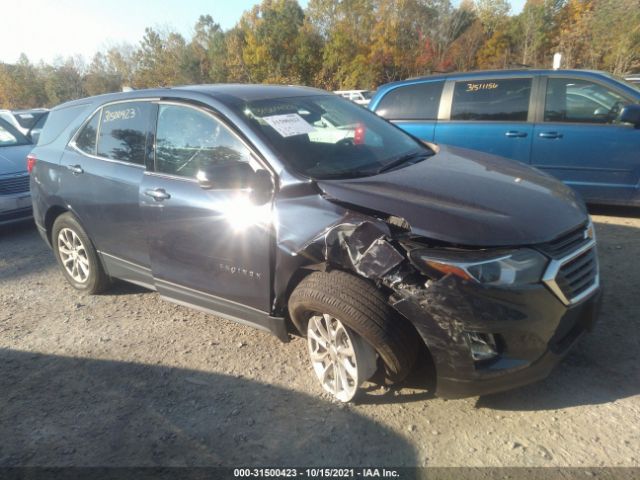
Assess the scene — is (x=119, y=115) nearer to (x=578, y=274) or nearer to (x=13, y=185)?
(x=578, y=274)

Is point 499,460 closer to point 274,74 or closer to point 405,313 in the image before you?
point 405,313

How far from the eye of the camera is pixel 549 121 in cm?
541

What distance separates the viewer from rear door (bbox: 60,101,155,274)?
3.52 m

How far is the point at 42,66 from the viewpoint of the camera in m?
49.1

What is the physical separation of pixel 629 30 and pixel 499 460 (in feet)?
86.9

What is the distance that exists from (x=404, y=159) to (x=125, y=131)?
2198 millimetres

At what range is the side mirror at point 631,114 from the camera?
474cm

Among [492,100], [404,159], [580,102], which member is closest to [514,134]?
[492,100]

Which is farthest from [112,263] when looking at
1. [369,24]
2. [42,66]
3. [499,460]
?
[42,66]

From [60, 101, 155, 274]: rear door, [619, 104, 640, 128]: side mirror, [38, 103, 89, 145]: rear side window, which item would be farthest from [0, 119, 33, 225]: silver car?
[619, 104, 640, 128]: side mirror

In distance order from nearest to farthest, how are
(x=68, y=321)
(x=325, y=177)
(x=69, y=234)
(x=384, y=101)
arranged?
1. (x=325, y=177)
2. (x=68, y=321)
3. (x=69, y=234)
4. (x=384, y=101)

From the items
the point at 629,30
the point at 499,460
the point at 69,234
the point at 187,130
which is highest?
the point at 629,30

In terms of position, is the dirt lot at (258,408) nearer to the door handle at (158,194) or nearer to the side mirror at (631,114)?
the door handle at (158,194)

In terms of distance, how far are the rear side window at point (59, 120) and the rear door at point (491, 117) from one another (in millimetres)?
4080
